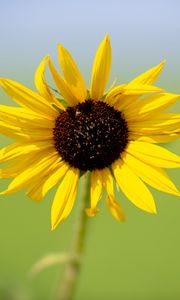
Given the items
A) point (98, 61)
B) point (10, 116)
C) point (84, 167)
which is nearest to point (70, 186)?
point (84, 167)

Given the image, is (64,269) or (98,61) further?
(64,269)

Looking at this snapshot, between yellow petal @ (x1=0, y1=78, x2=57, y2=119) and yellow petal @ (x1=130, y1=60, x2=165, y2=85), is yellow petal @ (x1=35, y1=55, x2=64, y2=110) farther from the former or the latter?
Answer: yellow petal @ (x1=130, y1=60, x2=165, y2=85)

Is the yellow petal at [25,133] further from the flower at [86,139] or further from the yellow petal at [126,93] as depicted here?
the yellow petal at [126,93]

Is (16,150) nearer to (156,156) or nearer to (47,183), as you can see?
(47,183)

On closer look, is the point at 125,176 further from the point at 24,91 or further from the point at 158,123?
the point at 24,91

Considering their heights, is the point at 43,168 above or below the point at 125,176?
above
